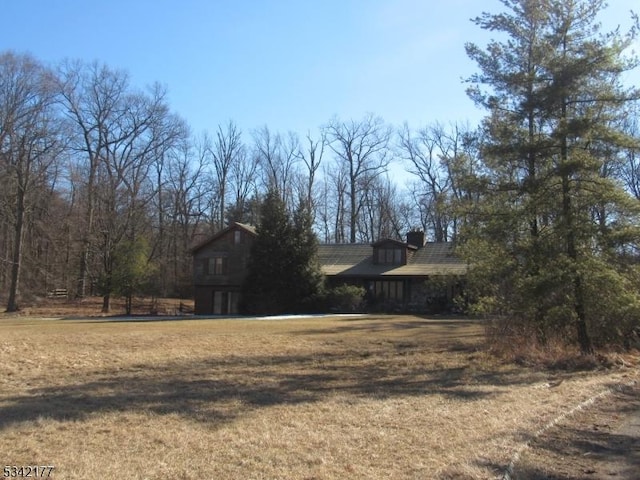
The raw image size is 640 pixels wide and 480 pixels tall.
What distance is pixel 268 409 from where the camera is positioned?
9633 millimetres

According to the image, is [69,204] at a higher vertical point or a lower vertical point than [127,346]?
higher

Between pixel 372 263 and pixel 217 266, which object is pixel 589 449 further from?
pixel 217 266

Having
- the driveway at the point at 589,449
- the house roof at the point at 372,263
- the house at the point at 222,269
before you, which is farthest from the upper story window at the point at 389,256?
the driveway at the point at 589,449

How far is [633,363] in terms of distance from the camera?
54.9ft

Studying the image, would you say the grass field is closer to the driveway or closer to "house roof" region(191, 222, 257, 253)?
the driveway

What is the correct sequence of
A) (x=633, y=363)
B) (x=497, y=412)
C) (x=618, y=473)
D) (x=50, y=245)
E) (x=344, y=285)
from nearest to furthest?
1. (x=618, y=473)
2. (x=497, y=412)
3. (x=633, y=363)
4. (x=344, y=285)
5. (x=50, y=245)

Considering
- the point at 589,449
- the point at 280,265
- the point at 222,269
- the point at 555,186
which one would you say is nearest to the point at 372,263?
the point at 280,265

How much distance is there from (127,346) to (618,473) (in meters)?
15.0

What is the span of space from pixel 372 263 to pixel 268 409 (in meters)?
38.7

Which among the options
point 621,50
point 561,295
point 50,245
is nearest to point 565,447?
point 561,295

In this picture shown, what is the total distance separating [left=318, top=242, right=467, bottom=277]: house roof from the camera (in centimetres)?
4556

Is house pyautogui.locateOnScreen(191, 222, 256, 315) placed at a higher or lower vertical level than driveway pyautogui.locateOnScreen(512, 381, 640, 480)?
higher

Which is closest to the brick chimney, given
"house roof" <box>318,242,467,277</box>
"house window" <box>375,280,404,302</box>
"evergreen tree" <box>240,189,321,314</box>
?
"house roof" <box>318,242,467,277</box>

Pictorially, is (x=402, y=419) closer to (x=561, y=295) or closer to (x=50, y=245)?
(x=561, y=295)
